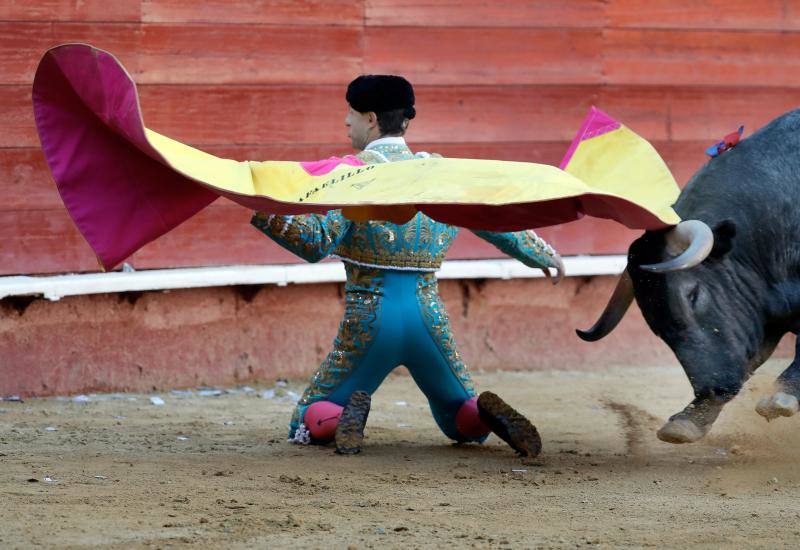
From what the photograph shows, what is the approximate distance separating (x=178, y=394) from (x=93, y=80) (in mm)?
2199

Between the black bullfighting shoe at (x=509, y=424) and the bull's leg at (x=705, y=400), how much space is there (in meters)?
0.41

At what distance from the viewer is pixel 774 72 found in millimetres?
6953

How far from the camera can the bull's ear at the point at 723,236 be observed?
4374 mm

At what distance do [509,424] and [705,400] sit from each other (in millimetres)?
600

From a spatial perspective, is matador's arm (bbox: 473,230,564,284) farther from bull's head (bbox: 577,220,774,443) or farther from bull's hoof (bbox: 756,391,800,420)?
bull's hoof (bbox: 756,391,800,420)

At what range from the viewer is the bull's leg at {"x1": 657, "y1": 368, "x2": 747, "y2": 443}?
165 inches

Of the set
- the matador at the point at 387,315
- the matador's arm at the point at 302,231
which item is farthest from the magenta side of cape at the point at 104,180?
the matador at the point at 387,315

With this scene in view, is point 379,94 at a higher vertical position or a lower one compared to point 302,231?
higher

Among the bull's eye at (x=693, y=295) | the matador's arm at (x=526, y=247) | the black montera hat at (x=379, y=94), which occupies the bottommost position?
the bull's eye at (x=693, y=295)

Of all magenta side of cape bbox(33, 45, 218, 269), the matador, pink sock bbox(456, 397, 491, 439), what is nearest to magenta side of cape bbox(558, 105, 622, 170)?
the matador

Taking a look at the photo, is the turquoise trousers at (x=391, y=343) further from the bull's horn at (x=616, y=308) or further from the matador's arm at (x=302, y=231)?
the bull's horn at (x=616, y=308)

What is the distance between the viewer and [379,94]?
4.52 metres

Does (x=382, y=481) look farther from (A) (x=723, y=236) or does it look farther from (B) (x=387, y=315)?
(A) (x=723, y=236)

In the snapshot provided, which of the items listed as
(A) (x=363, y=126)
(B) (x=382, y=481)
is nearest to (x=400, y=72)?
(A) (x=363, y=126)
